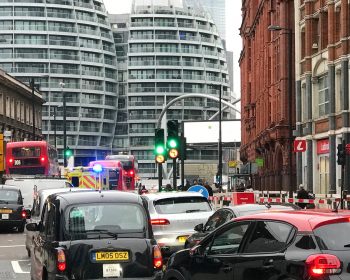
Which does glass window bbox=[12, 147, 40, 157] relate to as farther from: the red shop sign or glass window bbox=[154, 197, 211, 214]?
glass window bbox=[154, 197, 211, 214]

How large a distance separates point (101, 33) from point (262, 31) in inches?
3707

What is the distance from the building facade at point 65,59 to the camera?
151000mm

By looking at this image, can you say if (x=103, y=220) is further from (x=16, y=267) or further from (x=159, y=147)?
(x=159, y=147)

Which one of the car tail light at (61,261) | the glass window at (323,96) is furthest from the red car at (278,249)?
the glass window at (323,96)

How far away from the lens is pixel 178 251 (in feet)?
34.8

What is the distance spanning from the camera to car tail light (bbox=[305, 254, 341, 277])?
7.66m

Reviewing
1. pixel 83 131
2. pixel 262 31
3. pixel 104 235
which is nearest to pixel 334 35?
pixel 262 31

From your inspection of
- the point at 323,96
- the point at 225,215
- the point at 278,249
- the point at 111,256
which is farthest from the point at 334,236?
the point at 323,96

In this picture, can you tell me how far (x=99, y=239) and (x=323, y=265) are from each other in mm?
3851

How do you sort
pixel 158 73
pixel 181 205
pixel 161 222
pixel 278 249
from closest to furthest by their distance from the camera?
pixel 278 249 < pixel 161 222 < pixel 181 205 < pixel 158 73

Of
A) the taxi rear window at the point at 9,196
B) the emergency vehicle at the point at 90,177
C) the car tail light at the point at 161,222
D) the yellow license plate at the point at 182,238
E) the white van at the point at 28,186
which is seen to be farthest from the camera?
the emergency vehicle at the point at 90,177

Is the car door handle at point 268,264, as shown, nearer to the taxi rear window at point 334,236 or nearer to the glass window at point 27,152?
the taxi rear window at point 334,236

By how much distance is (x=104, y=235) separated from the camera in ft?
35.3

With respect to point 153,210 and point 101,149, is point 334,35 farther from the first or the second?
point 101,149
